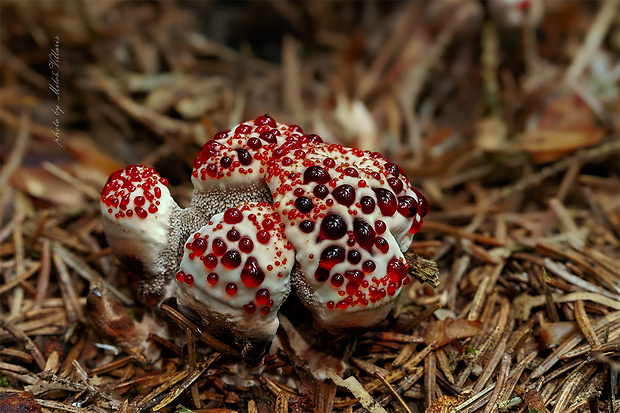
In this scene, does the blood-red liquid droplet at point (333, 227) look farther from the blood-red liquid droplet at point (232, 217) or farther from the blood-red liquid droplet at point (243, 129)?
the blood-red liquid droplet at point (243, 129)

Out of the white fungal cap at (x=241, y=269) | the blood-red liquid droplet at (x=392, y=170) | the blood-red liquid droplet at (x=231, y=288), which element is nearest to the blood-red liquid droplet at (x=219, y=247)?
the white fungal cap at (x=241, y=269)

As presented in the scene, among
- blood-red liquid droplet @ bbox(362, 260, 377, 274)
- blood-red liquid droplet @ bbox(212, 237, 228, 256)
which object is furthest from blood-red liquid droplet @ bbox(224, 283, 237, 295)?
blood-red liquid droplet @ bbox(362, 260, 377, 274)

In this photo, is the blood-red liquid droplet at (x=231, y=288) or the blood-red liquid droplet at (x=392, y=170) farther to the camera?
the blood-red liquid droplet at (x=392, y=170)

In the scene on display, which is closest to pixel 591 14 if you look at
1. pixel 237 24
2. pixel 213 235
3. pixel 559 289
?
pixel 237 24

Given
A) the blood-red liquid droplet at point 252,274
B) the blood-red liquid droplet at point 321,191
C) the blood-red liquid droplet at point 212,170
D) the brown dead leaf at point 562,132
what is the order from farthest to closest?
the brown dead leaf at point 562,132 < the blood-red liquid droplet at point 212,170 < the blood-red liquid droplet at point 321,191 < the blood-red liquid droplet at point 252,274

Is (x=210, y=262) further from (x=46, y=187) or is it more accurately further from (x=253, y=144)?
(x=46, y=187)

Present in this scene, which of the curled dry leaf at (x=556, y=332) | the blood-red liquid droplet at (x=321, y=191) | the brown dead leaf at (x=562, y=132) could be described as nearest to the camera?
the blood-red liquid droplet at (x=321, y=191)

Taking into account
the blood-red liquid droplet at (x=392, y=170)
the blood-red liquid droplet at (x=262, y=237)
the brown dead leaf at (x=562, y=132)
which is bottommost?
the brown dead leaf at (x=562, y=132)

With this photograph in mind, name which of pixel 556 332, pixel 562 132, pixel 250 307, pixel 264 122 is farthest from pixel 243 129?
pixel 562 132
